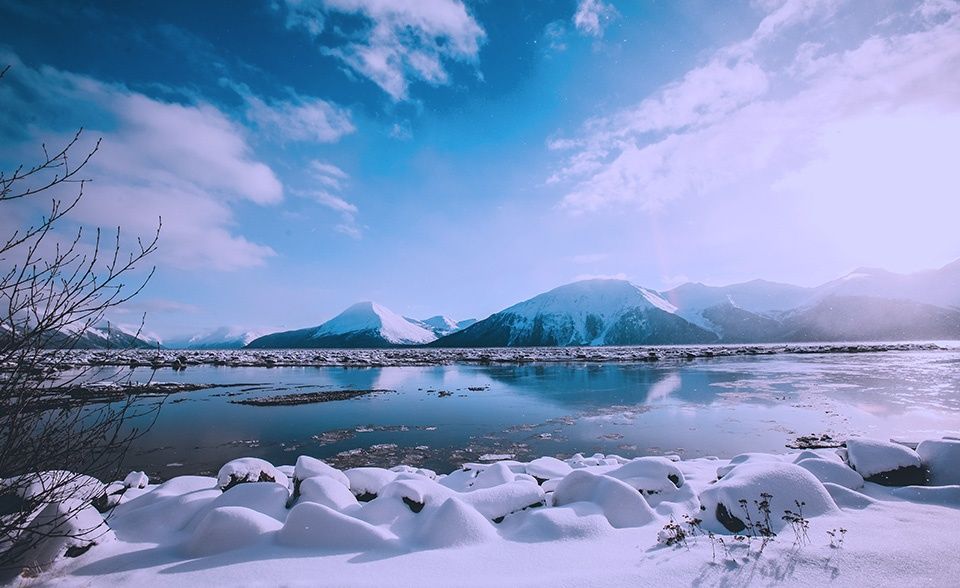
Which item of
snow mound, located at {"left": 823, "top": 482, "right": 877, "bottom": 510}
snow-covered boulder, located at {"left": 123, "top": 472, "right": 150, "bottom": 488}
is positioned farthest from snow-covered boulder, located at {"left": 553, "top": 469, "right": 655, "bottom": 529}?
snow-covered boulder, located at {"left": 123, "top": 472, "right": 150, "bottom": 488}

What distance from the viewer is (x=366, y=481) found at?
27.1 feet

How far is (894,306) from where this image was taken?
186250 mm

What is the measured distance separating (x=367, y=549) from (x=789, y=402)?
76.2 feet

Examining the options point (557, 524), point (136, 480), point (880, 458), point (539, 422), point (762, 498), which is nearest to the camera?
point (557, 524)

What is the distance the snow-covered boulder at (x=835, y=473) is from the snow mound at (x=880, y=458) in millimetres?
395

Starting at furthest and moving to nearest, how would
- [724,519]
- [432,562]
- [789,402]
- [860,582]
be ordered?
1. [789,402]
2. [724,519]
3. [432,562]
4. [860,582]

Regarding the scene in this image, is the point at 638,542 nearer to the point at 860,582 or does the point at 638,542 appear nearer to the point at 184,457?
the point at 860,582

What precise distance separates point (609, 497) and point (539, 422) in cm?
1153

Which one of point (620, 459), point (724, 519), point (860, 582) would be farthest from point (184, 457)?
point (860, 582)

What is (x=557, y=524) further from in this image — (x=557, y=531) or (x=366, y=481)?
(x=366, y=481)

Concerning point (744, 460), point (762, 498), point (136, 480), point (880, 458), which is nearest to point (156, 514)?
point (136, 480)

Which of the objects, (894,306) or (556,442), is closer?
(556,442)

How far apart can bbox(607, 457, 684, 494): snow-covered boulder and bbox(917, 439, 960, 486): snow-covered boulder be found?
14.9ft

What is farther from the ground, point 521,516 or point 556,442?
point 521,516
